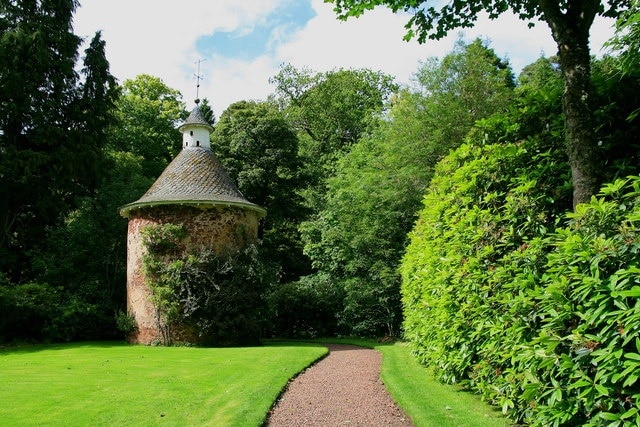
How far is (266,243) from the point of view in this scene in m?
31.9

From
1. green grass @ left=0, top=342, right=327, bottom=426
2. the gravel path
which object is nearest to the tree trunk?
the gravel path

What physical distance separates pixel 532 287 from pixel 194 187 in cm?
1559

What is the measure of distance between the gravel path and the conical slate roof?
8.92 metres

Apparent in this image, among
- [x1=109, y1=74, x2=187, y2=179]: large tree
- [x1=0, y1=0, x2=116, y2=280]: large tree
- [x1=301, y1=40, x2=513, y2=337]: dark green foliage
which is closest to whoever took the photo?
[x1=301, y1=40, x2=513, y2=337]: dark green foliage

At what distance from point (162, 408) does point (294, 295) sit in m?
17.6

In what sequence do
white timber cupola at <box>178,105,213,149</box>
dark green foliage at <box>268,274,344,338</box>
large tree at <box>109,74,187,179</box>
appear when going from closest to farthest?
white timber cupola at <box>178,105,213,149</box> → dark green foliage at <box>268,274,344,338</box> → large tree at <box>109,74,187,179</box>

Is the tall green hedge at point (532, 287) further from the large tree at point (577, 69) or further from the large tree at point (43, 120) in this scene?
the large tree at point (43, 120)

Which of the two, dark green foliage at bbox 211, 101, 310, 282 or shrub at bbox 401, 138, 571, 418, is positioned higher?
dark green foliage at bbox 211, 101, 310, 282

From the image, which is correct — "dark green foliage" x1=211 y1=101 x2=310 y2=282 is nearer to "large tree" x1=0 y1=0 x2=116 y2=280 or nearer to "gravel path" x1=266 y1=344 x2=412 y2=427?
"large tree" x1=0 y1=0 x2=116 y2=280

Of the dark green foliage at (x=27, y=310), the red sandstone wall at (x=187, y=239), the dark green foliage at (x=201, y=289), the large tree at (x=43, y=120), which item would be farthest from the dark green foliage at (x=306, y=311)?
the large tree at (x=43, y=120)

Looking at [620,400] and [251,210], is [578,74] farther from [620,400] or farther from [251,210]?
[251,210]

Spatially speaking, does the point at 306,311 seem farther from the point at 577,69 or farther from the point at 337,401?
the point at 577,69

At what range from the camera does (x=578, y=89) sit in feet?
18.0

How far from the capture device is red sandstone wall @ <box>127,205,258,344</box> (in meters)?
18.3
